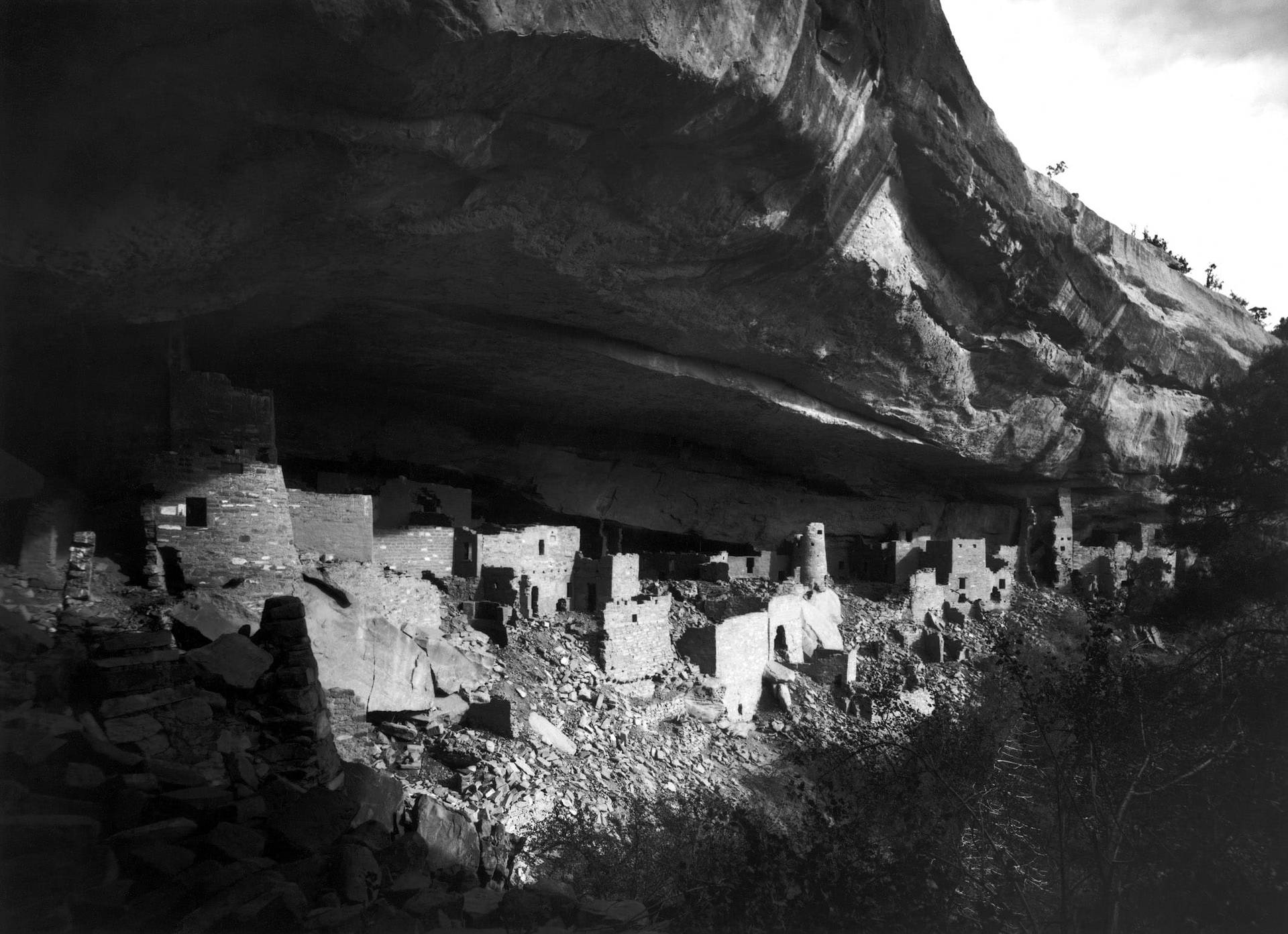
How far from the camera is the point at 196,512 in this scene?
30.7 ft

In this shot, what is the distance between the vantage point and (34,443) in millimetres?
11039

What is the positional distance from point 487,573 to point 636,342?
4.31 metres

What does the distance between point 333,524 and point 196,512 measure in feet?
8.55

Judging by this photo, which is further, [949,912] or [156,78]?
[949,912]

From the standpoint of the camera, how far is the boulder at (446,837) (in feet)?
18.7

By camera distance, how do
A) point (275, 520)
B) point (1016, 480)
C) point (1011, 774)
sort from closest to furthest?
point (1011, 774), point (275, 520), point (1016, 480)

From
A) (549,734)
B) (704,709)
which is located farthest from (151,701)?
(704,709)

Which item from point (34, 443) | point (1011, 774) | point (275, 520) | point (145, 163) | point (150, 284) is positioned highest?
point (145, 163)

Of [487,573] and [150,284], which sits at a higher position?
[150,284]

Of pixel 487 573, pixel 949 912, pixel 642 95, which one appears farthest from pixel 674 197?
pixel 949 912

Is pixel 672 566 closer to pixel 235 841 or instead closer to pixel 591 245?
pixel 591 245

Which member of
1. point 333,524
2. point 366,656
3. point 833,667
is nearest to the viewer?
point 366,656

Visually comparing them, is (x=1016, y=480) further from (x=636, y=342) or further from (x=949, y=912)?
(x=949, y=912)

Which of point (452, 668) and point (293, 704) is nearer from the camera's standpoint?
point (293, 704)
